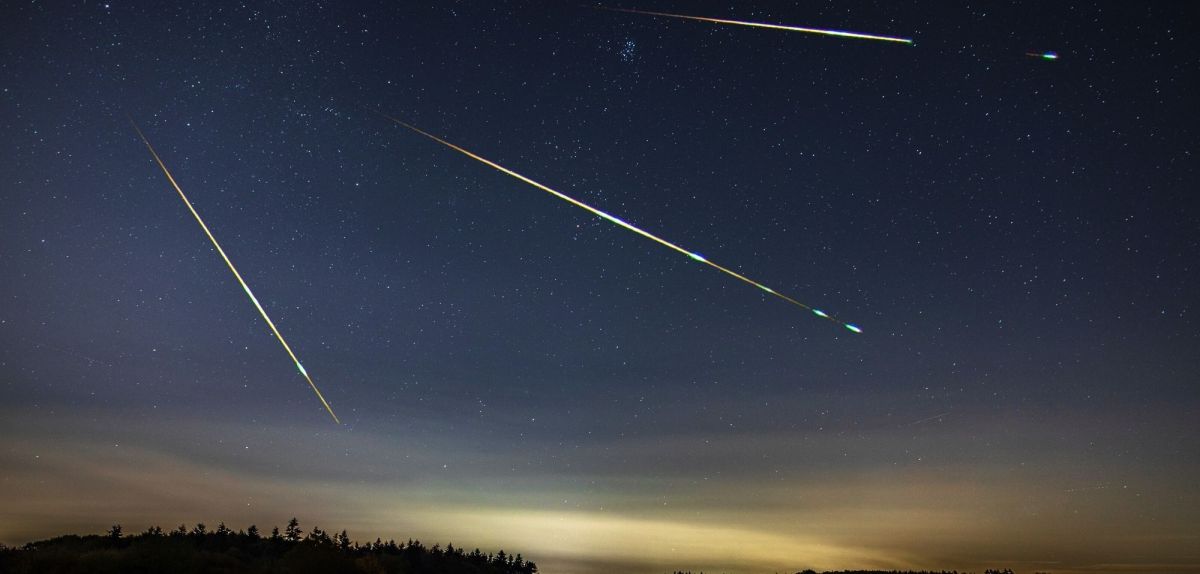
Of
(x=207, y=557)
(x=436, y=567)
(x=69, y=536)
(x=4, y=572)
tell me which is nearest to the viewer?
(x=4, y=572)

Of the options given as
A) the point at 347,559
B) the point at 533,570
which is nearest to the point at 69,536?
the point at 347,559

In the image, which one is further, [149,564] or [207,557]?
[207,557]

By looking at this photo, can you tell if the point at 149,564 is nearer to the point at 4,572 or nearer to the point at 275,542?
the point at 4,572

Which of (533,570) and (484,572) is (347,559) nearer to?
(484,572)

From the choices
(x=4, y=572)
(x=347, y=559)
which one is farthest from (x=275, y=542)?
(x=4, y=572)

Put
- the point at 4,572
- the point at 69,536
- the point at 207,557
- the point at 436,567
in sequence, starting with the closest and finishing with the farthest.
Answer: the point at 4,572
the point at 207,557
the point at 436,567
the point at 69,536

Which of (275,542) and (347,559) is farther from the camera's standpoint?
(275,542)
